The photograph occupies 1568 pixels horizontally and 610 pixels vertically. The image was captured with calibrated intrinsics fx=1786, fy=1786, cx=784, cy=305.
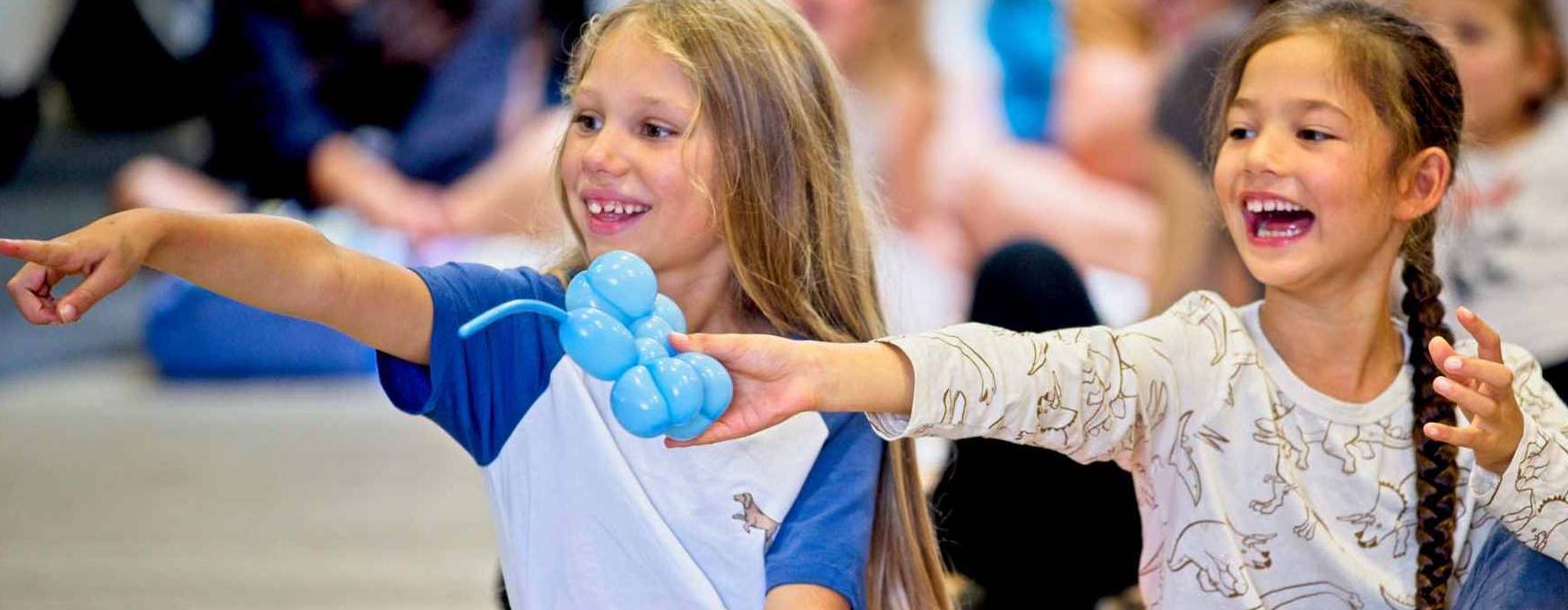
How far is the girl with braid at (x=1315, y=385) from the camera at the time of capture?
1.22 meters

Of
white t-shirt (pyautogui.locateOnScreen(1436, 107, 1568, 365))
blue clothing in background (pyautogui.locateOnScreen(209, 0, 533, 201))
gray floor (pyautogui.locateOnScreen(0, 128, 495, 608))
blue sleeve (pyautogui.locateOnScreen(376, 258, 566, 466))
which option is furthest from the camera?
blue clothing in background (pyautogui.locateOnScreen(209, 0, 533, 201))

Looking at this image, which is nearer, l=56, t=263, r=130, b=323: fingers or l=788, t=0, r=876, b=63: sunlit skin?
l=56, t=263, r=130, b=323: fingers

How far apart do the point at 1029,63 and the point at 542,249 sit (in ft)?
8.04

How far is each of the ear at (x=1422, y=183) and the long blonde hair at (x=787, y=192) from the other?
0.39 metres

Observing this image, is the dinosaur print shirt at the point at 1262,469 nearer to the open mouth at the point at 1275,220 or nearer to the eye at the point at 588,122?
the open mouth at the point at 1275,220

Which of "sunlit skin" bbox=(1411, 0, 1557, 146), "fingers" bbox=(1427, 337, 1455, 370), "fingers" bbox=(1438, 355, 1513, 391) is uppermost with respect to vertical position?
"sunlit skin" bbox=(1411, 0, 1557, 146)

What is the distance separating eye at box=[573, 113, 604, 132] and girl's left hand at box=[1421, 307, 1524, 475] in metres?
0.60

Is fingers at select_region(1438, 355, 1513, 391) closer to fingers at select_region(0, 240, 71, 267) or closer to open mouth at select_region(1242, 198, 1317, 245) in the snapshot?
open mouth at select_region(1242, 198, 1317, 245)

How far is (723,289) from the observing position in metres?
1.36

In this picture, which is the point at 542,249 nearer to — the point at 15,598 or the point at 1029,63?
the point at 15,598

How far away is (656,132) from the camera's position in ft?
4.26

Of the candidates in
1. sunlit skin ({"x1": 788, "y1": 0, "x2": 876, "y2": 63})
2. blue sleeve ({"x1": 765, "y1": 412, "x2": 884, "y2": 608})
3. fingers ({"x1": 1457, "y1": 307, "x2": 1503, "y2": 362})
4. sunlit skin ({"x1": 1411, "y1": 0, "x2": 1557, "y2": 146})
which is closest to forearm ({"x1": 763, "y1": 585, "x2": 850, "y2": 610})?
blue sleeve ({"x1": 765, "y1": 412, "x2": 884, "y2": 608})

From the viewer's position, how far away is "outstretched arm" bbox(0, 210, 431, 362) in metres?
0.98

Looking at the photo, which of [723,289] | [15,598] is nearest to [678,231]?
[723,289]
